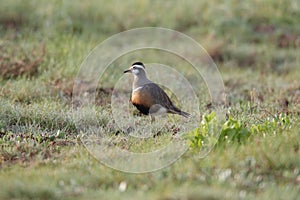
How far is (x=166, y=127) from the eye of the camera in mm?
7172

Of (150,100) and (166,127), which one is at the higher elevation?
(150,100)

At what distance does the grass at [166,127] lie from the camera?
5188mm

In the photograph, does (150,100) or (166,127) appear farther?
(150,100)

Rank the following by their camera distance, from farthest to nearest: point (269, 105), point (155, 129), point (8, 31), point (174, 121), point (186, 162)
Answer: point (8, 31) → point (269, 105) → point (174, 121) → point (155, 129) → point (186, 162)

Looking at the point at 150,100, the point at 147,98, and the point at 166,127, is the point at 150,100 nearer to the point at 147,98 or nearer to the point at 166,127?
the point at 147,98

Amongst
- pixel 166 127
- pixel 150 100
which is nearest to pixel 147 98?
pixel 150 100

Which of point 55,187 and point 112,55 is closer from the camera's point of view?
point 55,187

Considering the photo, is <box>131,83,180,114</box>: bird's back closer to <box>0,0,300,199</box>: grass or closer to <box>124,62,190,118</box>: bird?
<box>124,62,190,118</box>: bird

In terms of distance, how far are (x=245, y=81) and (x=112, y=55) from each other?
80.9 inches

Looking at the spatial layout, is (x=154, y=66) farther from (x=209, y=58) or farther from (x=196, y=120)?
(x=196, y=120)

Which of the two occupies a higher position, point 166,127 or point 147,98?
point 147,98

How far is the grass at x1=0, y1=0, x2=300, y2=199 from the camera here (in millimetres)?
5188

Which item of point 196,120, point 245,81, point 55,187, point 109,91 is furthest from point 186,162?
point 245,81

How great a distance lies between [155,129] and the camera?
23.1ft
